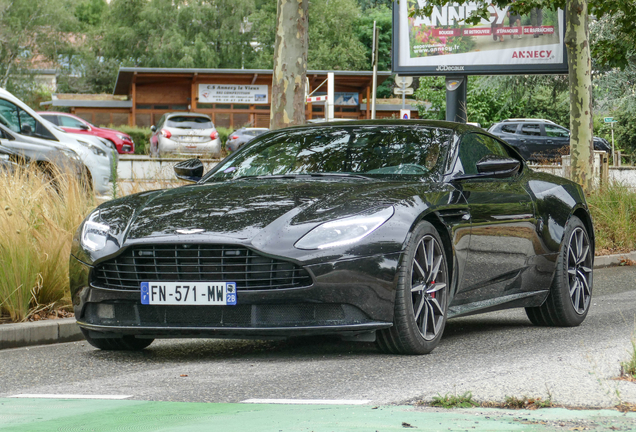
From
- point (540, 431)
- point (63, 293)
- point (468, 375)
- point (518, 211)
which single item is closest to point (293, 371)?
point (468, 375)

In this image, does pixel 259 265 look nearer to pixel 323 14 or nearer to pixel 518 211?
pixel 518 211

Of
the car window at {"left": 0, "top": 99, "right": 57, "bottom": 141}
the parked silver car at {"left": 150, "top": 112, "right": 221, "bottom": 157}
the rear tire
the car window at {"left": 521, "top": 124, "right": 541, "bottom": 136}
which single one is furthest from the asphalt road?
the car window at {"left": 521, "top": 124, "right": 541, "bottom": 136}

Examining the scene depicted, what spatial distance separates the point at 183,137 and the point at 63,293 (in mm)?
26128

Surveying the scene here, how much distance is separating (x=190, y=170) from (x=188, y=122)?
2742 cm

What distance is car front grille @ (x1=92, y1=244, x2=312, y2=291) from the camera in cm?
525

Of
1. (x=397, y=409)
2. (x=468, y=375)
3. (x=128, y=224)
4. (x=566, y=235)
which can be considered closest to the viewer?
(x=397, y=409)

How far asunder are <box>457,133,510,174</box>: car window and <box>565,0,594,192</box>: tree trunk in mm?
9869

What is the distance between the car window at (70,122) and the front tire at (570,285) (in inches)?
1212

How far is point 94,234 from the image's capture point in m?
5.79

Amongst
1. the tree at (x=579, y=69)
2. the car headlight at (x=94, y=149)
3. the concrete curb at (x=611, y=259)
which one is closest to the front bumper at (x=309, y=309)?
the concrete curb at (x=611, y=259)

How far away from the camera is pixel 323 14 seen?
76438 mm

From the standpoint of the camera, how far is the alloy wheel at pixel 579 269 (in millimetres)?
7583

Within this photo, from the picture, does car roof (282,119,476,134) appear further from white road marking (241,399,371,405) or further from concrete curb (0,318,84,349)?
white road marking (241,399,371,405)

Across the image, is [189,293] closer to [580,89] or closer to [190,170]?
[190,170]
